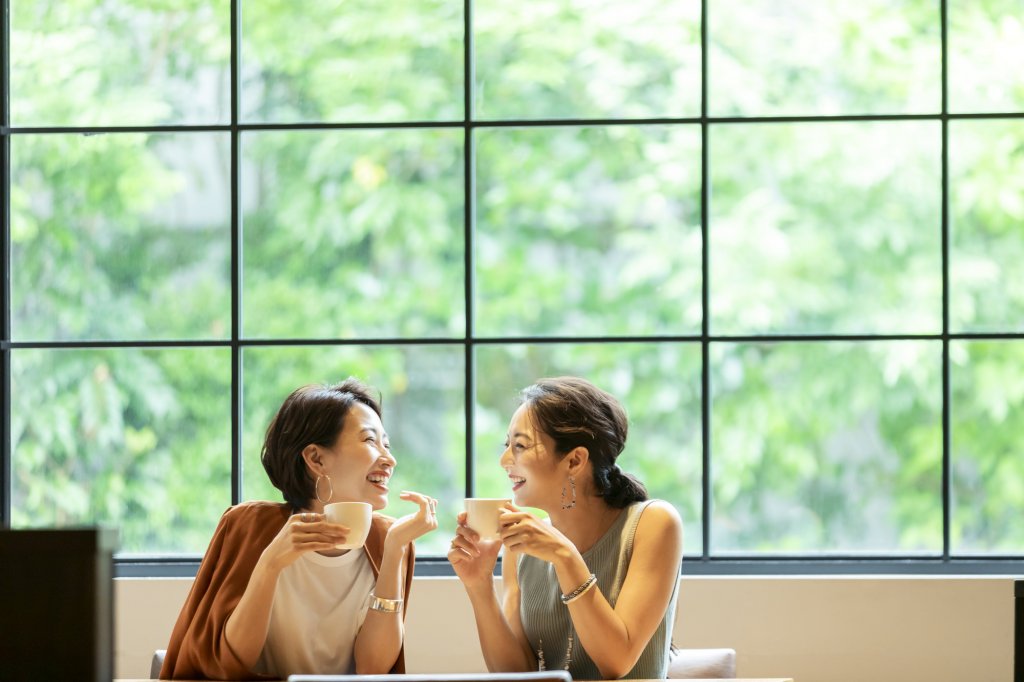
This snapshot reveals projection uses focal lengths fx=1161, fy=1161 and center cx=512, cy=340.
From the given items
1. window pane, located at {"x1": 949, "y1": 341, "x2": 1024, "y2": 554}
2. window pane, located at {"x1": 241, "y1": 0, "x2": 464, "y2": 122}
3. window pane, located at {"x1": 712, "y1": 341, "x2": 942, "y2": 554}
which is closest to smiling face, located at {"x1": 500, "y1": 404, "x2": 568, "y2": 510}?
window pane, located at {"x1": 712, "y1": 341, "x2": 942, "y2": 554}

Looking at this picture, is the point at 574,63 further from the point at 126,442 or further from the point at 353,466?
the point at 353,466

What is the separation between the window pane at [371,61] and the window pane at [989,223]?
1912mm

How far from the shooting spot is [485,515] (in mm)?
2211

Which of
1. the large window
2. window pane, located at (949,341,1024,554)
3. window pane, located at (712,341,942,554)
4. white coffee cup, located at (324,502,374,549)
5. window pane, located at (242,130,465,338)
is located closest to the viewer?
white coffee cup, located at (324,502,374,549)

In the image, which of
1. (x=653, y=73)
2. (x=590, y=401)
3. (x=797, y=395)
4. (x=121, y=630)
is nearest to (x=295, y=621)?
(x=590, y=401)

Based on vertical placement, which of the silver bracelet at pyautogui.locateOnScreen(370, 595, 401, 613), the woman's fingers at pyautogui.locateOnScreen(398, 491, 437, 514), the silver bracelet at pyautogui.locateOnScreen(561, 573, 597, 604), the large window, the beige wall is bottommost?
the beige wall

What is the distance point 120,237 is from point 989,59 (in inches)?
110

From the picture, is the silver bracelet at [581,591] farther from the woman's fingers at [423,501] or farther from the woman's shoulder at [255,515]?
the woman's shoulder at [255,515]

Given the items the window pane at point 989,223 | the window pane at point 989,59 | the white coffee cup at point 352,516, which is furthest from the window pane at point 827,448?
the white coffee cup at point 352,516

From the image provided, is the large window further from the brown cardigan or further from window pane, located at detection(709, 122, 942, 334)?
the brown cardigan

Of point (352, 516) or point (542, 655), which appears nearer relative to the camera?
point (352, 516)

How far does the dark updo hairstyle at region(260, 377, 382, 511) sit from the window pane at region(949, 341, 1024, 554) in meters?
1.82

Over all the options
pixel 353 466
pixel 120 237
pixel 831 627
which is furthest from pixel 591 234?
pixel 353 466

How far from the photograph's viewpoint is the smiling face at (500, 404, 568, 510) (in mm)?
A: 2508
